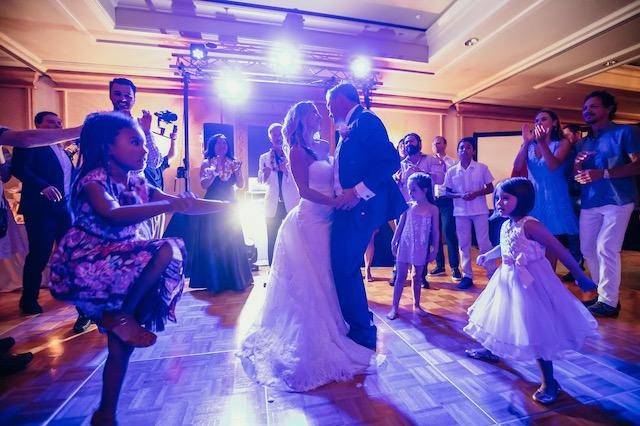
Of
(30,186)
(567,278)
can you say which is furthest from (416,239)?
(30,186)

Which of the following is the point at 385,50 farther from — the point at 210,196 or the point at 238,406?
the point at 238,406

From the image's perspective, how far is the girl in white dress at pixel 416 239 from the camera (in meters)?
2.79

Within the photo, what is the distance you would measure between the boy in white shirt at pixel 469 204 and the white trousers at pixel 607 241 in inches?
39.5

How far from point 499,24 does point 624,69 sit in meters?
4.22

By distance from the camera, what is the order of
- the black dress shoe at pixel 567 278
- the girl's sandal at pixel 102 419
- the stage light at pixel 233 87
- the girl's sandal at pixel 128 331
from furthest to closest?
the stage light at pixel 233 87 < the black dress shoe at pixel 567 278 < the girl's sandal at pixel 102 419 < the girl's sandal at pixel 128 331

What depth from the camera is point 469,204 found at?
3.82 metres

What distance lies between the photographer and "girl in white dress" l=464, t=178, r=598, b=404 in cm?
154

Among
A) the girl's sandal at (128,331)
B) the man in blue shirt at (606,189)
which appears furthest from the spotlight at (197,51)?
the man in blue shirt at (606,189)

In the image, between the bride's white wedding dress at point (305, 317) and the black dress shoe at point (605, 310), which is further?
the black dress shoe at point (605, 310)

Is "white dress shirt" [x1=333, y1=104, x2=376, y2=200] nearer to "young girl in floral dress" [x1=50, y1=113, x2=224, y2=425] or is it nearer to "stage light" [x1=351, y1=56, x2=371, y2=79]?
"young girl in floral dress" [x1=50, y1=113, x2=224, y2=425]

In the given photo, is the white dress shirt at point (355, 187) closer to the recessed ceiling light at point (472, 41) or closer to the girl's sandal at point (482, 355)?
the girl's sandal at point (482, 355)

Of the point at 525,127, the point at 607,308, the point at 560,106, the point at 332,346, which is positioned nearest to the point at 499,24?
the point at 525,127

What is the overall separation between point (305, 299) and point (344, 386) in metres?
0.51

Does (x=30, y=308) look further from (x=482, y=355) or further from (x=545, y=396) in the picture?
(x=545, y=396)
